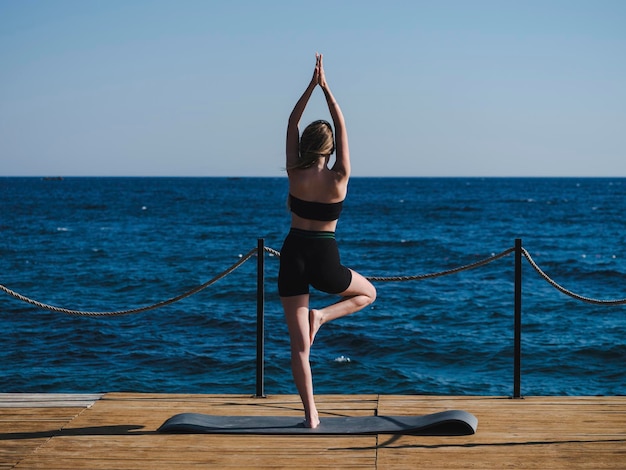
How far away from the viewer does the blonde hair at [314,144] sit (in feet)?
14.7

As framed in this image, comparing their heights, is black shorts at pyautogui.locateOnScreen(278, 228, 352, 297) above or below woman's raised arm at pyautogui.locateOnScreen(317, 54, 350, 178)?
below

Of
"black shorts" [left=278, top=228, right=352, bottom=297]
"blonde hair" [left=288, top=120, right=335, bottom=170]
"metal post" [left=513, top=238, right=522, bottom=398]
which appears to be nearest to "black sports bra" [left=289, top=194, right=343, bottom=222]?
"black shorts" [left=278, top=228, right=352, bottom=297]

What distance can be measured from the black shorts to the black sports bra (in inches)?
4.0

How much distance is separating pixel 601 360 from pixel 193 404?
410 inches

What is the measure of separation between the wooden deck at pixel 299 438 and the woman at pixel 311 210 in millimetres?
598

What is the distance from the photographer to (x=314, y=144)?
4.48m

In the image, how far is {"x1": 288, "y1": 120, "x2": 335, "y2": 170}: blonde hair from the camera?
448 centimetres

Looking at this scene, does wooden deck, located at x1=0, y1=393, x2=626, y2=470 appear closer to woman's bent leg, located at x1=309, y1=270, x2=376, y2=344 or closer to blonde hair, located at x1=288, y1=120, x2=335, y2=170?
woman's bent leg, located at x1=309, y1=270, x2=376, y2=344

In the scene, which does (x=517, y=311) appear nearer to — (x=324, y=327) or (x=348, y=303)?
(x=348, y=303)

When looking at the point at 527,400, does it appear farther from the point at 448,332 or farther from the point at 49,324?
the point at 49,324

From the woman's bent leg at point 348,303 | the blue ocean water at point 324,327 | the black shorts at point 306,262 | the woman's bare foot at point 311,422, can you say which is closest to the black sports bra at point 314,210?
the black shorts at point 306,262

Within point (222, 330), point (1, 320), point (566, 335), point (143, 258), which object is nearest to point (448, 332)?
point (566, 335)

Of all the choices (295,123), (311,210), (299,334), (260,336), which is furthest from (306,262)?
(260,336)

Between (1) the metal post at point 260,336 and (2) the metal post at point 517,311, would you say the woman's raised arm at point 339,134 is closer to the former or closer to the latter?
(1) the metal post at point 260,336
